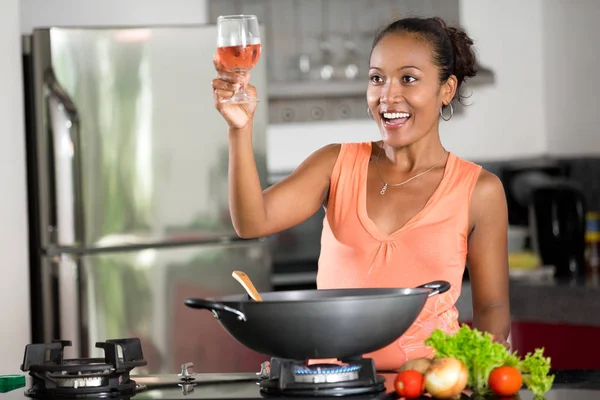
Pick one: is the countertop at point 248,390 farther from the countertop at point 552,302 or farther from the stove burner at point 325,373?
the countertop at point 552,302

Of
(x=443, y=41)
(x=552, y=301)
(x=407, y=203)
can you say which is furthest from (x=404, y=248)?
(x=552, y=301)

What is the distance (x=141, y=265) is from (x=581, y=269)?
164 cm

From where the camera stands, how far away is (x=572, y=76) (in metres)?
4.83

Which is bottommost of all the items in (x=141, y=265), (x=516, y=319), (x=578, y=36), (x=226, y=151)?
(x=516, y=319)

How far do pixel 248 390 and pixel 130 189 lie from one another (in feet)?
6.85

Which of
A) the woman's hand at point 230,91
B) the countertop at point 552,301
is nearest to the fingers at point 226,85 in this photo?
the woman's hand at point 230,91

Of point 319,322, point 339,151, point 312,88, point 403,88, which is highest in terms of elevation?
point 312,88

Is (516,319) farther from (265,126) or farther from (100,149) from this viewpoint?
(100,149)

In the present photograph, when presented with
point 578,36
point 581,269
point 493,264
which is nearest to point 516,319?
point 581,269

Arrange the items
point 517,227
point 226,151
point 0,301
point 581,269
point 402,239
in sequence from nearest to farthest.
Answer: point 402,239, point 0,301, point 226,151, point 581,269, point 517,227

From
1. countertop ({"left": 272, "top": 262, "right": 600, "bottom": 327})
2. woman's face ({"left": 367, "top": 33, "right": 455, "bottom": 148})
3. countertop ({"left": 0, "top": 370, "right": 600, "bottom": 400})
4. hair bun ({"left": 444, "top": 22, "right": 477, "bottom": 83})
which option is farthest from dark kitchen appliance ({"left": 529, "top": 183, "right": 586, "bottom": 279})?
countertop ({"left": 0, "top": 370, "right": 600, "bottom": 400})

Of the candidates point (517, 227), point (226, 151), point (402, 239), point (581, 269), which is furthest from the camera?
point (517, 227)

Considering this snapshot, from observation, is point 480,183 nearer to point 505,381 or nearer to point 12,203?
point 505,381

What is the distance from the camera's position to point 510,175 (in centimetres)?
A: 483
